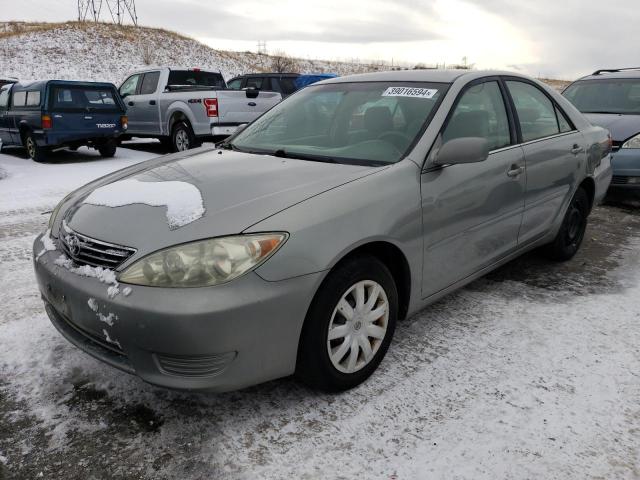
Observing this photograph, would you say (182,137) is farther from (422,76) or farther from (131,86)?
(422,76)

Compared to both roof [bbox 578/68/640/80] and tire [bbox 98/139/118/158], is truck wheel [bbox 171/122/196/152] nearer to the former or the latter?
tire [bbox 98/139/118/158]

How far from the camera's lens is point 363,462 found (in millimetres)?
2064

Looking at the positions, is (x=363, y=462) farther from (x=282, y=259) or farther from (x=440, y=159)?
(x=440, y=159)

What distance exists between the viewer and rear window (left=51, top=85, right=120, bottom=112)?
984cm

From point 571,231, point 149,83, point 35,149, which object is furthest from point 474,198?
point 149,83

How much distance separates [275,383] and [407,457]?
2.59 ft

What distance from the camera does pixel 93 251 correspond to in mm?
2262

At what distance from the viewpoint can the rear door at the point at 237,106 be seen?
32.0 ft

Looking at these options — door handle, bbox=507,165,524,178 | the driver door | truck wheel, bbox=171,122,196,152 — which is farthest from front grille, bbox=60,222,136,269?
truck wheel, bbox=171,122,196,152

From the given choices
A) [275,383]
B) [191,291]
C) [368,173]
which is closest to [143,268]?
[191,291]

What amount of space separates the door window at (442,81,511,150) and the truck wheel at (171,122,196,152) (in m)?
7.67

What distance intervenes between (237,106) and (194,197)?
26.2 feet

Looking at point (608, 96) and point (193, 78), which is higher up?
point (193, 78)

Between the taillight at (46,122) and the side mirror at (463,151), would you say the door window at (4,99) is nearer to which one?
the taillight at (46,122)
